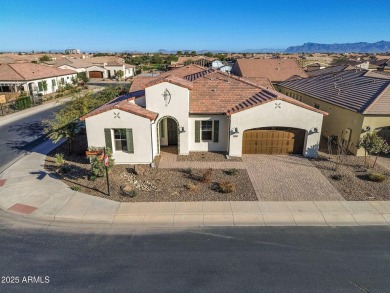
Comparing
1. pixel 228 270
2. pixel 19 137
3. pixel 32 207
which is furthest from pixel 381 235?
pixel 19 137

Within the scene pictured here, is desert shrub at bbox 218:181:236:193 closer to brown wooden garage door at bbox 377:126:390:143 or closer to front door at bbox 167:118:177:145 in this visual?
front door at bbox 167:118:177:145

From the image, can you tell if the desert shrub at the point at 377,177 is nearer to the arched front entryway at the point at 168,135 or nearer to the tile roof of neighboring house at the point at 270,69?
the arched front entryway at the point at 168,135

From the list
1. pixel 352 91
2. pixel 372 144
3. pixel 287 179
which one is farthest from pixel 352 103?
pixel 287 179

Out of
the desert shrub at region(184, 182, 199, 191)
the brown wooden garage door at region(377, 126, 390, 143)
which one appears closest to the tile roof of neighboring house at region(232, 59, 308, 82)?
the brown wooden garage door at region(377, 126, 390, 143)

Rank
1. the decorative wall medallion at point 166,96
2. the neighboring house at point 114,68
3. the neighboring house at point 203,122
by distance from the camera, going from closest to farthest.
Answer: the neighboring house at point 203,122
the decorative wall medallion at point 166,96
the neighboring house at point 114,68

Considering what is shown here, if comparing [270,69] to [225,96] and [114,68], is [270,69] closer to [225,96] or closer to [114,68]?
[225,96]

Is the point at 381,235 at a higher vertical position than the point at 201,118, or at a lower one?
lower

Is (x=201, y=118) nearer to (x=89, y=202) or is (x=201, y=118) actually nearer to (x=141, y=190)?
(x=141, y=190)

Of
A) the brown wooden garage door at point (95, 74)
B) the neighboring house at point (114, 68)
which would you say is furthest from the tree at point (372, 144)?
the brown wooden garage door at point (95, 74)
